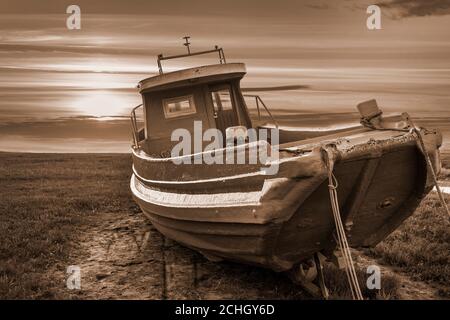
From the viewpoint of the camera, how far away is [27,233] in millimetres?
10219

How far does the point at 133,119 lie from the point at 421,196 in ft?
25.0

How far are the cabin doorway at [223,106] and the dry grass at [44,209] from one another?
3.74 meters

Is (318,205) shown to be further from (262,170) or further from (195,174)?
(195,174)

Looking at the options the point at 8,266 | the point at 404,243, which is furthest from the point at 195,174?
the point at 404,243

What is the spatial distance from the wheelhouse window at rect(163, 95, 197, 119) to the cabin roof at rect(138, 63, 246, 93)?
538 mm

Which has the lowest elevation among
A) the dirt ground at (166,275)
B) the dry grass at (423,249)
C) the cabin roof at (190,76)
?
the dry grass at (423,249)

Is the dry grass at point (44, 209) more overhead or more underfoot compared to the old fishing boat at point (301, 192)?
more underfoot

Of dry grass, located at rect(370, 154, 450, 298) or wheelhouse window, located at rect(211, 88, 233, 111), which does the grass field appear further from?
wheelhouse window, located at rect(211, 88, 233, 111)

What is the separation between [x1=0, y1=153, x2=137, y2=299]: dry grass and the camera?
8.01 meters

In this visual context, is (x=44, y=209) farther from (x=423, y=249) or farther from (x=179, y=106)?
(x=423, y=249)

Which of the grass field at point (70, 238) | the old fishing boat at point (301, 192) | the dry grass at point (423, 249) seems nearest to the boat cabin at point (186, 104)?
the old fishing boat at point (301, 192)

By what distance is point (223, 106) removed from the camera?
1107 cm

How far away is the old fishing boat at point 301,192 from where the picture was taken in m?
5.73

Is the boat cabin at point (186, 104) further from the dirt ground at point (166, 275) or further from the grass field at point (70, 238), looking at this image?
the grass field at point (70, 238)
